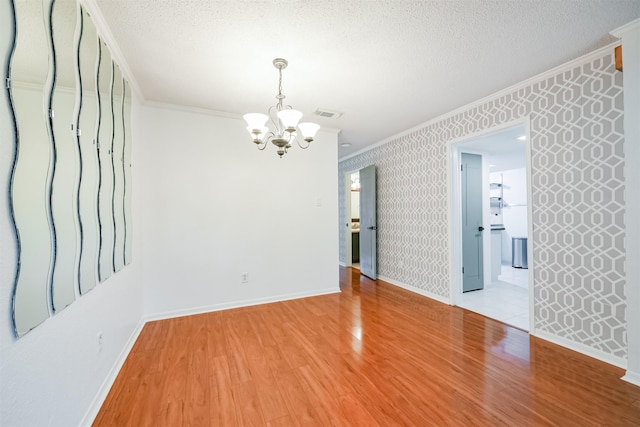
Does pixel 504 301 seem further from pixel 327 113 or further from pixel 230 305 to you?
pixel 230 305

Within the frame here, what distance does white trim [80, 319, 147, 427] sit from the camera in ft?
4.97

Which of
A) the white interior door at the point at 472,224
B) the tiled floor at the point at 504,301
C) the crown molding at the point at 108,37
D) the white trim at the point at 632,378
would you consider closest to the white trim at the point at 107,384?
the crown molding at the point at 108,37

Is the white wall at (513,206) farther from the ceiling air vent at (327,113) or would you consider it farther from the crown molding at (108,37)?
the crown molding at (108,37)

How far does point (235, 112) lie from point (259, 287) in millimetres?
2418

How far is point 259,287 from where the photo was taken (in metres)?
3.56

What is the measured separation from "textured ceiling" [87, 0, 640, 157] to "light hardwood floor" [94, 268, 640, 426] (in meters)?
2.61

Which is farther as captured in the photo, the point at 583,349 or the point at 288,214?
the point at 288,214

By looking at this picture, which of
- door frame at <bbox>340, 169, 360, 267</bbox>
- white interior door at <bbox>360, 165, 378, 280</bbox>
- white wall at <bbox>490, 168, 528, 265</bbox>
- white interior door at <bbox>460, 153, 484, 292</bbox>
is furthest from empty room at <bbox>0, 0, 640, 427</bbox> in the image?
white wall at <bbox>490, 168, 528, 265</bbox>

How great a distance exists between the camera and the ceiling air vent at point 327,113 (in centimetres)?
331

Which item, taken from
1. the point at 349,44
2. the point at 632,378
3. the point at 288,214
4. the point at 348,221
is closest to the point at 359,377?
the point at 632,378

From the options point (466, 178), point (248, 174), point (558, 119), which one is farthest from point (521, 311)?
point (248, 174)

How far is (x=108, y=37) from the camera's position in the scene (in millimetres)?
1895

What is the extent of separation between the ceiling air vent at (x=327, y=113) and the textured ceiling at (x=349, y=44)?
27 cm

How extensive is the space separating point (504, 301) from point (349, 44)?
12.8 feet
